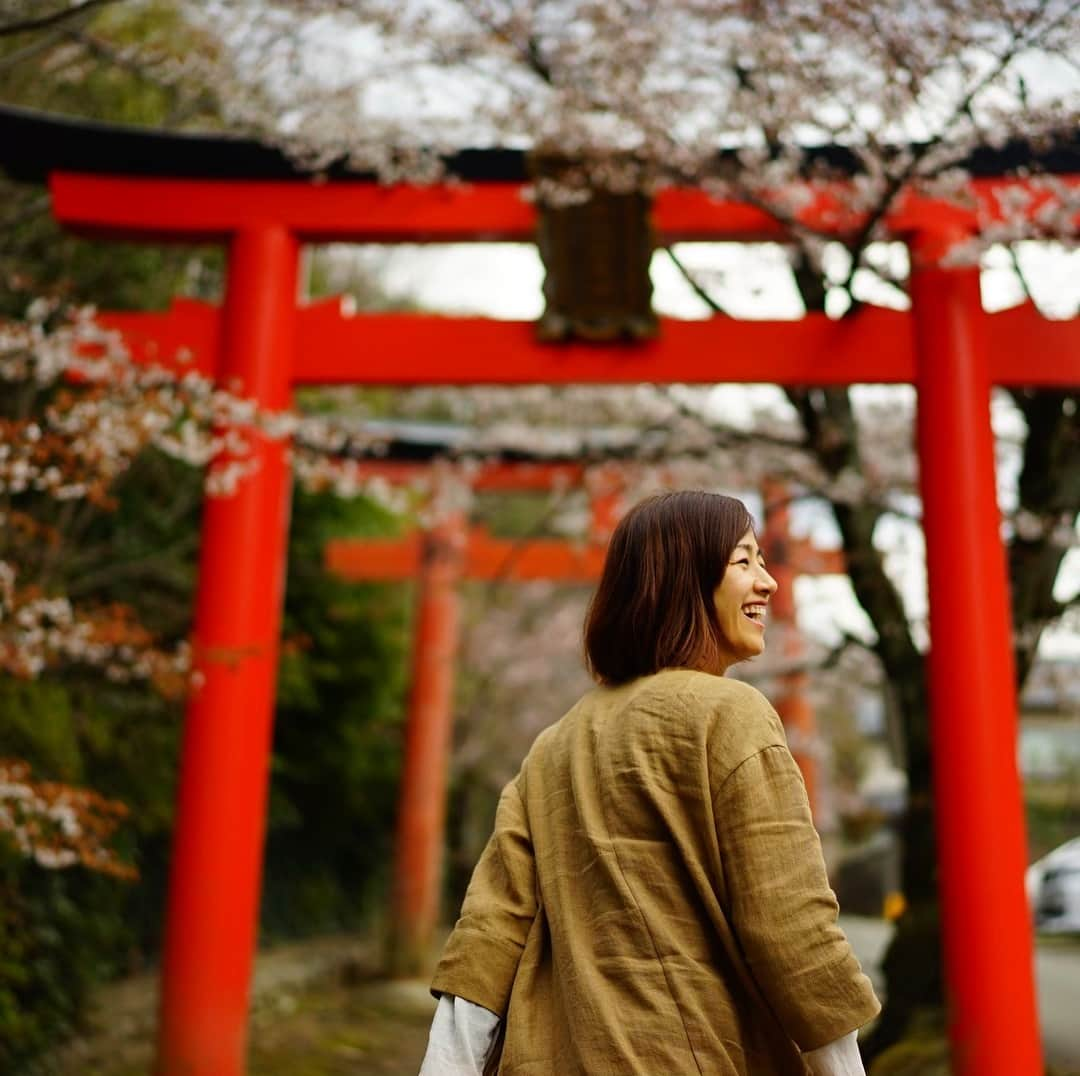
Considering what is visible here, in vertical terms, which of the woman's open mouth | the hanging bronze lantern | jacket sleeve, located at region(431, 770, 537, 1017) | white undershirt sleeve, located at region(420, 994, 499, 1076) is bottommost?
white undershirt sleeve, located at region(420, 994, 499, 1076)

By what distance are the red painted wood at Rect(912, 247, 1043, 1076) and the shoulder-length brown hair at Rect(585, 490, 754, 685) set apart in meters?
3.35

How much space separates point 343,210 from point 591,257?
120 cm

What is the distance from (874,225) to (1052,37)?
0.91 m

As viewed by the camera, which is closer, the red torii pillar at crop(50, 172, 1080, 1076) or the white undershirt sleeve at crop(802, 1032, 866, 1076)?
the white undershirt sleeve at crop(802, 1032, 866, 1076)

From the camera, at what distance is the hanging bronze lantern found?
522cm

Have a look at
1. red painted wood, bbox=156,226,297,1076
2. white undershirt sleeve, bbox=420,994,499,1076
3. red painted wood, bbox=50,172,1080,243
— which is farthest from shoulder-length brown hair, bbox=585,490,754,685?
red painted wood, bbox=50,172,1080,243

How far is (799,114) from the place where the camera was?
15.7 feet

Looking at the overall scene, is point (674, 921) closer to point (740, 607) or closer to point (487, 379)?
point (740, 607)

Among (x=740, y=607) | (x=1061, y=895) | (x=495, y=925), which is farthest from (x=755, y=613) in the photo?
(x=1061, y=895)

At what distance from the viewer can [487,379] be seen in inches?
210

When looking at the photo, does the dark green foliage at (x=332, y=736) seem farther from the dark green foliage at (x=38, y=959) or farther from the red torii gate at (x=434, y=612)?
the dark green foliage at (x=38, y=959)

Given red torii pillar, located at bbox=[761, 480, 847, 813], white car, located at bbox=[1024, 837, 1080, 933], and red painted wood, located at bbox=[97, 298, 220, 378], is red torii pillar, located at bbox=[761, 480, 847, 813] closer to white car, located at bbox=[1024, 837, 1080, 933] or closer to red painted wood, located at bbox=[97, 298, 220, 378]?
white car, located at bbox=[1024, 837, 1080, 933]

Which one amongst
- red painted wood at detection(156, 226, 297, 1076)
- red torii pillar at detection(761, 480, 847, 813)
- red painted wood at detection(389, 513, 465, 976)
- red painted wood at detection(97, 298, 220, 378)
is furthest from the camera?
red painted wood at detection(389, 513, 465, 976)

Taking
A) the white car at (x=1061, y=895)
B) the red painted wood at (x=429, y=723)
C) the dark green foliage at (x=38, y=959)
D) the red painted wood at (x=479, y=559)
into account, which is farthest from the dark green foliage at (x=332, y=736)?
the white car at (x=1061, y=895)
